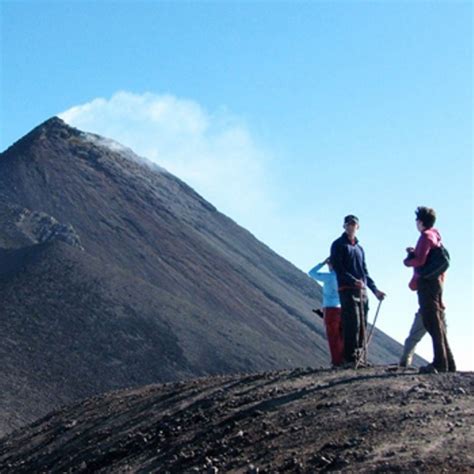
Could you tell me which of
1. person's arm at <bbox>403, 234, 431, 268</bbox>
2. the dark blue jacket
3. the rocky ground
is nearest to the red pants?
the rocky ground

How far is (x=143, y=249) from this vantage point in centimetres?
6812

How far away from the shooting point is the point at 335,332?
1232cm

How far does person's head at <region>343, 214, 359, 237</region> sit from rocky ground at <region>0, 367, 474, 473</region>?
5.54 ft

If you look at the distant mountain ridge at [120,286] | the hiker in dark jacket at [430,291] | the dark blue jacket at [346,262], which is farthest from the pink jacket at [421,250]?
the distant mountain ridge at [120,286]

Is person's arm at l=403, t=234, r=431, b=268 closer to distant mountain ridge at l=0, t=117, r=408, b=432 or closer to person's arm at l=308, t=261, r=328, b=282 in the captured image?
person's arm at l=308, t=261, r=328, b=282

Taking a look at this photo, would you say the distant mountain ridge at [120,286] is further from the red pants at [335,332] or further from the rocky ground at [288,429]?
the red pants at [335,332]

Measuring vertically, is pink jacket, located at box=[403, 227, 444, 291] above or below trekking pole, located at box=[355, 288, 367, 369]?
above

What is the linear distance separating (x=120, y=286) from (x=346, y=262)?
1685 inches

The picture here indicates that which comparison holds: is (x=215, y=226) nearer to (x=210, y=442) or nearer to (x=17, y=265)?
(x=17, y=265)

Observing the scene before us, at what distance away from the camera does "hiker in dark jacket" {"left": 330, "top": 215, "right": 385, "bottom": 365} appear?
11.7 metres

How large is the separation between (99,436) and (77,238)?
1996 inches

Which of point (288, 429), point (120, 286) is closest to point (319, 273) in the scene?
point (288, 429)

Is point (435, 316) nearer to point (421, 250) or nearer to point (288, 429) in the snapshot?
point (421, 250)

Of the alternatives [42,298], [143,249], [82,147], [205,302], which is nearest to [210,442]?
[42,298]
